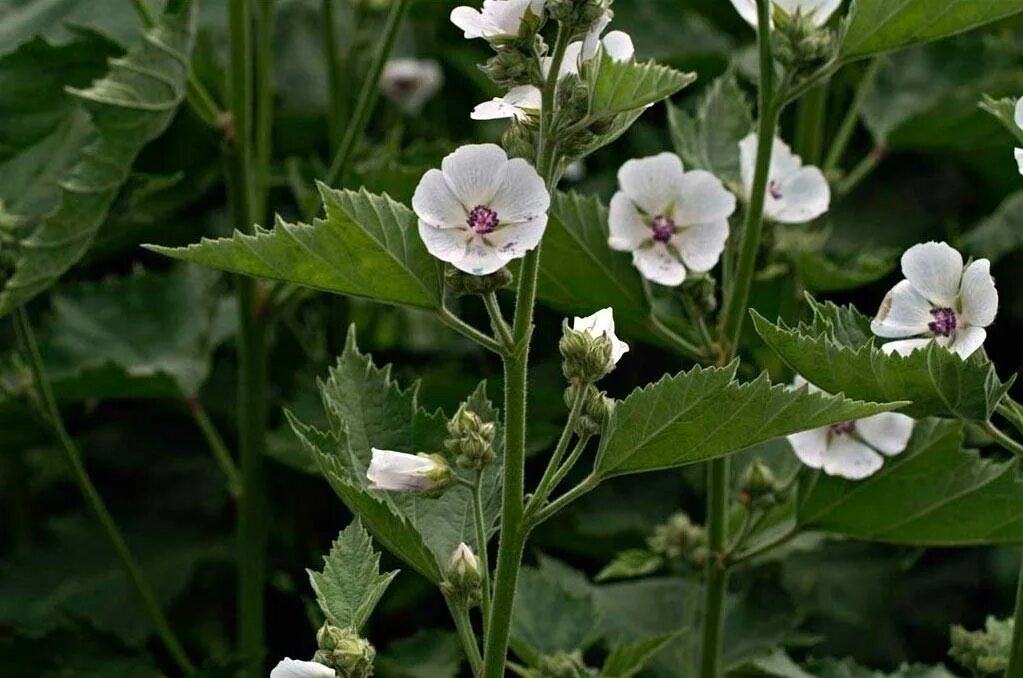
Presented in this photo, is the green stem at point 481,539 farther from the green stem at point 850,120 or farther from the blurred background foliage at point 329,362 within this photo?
the green stem at point 850,120

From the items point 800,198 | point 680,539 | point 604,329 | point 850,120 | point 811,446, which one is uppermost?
point 850,120

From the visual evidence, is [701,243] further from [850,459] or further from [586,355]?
[586,355]

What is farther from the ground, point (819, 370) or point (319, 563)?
point (819, 370)

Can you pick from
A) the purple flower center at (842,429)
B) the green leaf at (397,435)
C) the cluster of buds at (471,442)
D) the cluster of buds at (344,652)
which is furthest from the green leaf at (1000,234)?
the cluster of buds at (344,652)

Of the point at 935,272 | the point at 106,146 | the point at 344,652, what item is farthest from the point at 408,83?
the point at 344,652

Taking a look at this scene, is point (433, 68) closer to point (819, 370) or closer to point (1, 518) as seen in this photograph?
point (1, 518)

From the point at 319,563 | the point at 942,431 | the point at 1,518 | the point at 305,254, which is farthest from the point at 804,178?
the point at 1,518

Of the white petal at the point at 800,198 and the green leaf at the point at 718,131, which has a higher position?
the green leaf at the point at 718,131
